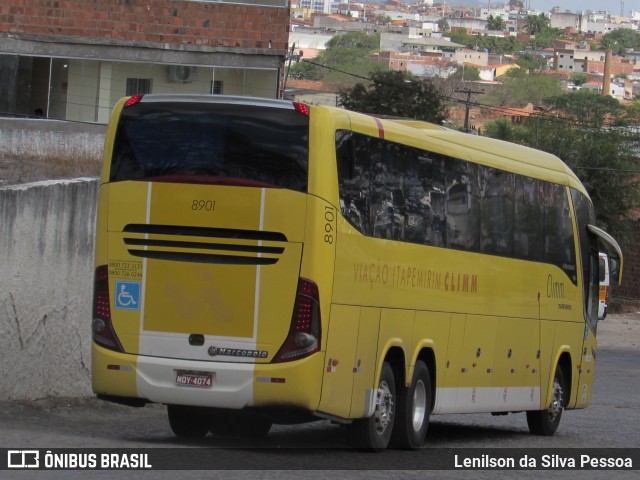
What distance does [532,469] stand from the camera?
493 inches

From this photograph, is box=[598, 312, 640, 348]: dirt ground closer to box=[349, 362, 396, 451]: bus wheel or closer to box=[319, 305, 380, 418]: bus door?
box=[349, 362, 396, 451]: bus wheel

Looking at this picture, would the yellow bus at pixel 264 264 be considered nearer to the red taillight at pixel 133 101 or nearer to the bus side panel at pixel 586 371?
the red taillight at pixel 133 101

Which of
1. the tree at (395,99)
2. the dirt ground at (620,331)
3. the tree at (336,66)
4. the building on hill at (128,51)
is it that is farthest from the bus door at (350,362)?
the tree at (336,66)

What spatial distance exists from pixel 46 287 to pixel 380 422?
428 centimetres

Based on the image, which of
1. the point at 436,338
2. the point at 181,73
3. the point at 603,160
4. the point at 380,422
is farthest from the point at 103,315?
the point at 603,160

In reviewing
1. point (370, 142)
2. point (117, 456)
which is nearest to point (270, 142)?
point (370, 142)

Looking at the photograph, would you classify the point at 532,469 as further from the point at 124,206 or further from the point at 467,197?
the point at 124,206

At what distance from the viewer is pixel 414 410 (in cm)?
1340

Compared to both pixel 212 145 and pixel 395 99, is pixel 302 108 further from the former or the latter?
pixel 395 99

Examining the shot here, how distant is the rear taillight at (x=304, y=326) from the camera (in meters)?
11.2

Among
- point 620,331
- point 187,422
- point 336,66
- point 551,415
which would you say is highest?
point 187,422

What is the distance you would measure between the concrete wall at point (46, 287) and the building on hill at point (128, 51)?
47.5ft

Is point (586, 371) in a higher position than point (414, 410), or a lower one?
lower

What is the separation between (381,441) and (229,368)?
202 cm
